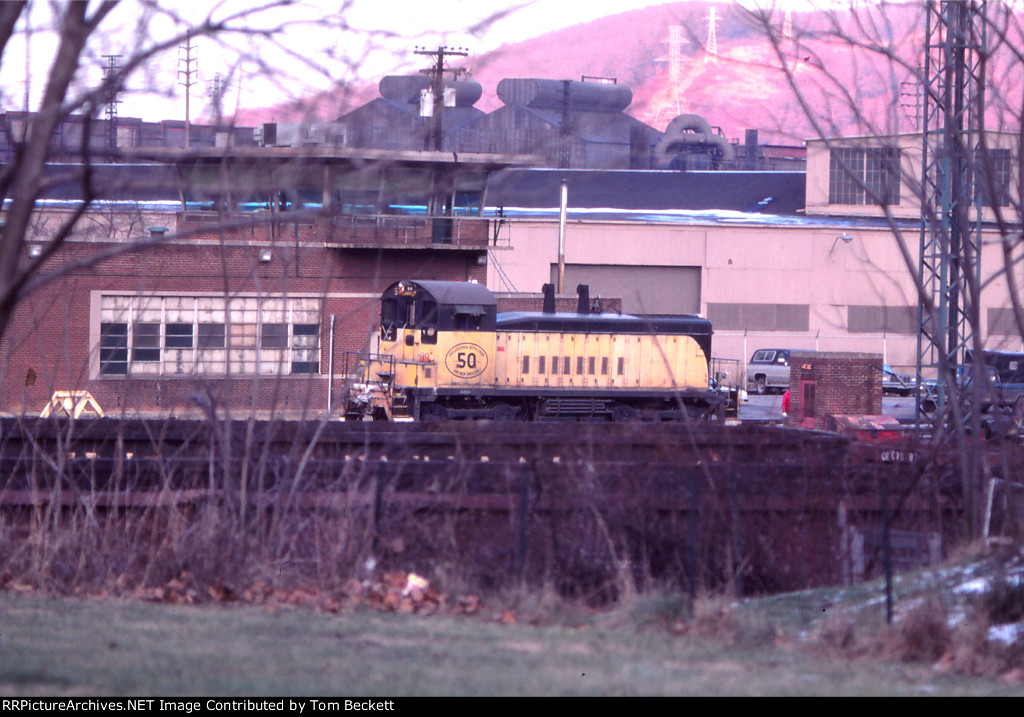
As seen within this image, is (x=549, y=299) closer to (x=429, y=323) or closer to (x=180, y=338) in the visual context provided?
(x=429, y=323)

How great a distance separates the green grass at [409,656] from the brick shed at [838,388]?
1764 cm

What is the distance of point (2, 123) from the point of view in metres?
5.70

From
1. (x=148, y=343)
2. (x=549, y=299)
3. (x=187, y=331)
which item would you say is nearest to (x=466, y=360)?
(x=549, y=299)


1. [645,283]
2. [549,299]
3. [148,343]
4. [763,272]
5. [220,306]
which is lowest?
[148,343]

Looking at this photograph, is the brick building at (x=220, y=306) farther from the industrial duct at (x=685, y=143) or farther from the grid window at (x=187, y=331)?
the industrial duct at (x=685, y=143)

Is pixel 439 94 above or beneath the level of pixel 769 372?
above

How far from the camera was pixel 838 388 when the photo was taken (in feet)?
81.2

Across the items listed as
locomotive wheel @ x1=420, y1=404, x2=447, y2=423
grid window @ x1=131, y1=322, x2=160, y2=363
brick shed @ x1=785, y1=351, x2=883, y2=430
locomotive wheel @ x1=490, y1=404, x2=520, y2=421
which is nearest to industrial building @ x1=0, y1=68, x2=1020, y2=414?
grid window @ x1=131, y1=322, x2=160, y2=363

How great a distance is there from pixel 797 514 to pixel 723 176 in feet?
181

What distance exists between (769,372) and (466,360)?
25.4 m

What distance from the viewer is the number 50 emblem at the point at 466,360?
2445 centimetres

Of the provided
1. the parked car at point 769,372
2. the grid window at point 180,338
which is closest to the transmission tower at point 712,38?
the grid window at point 180,338

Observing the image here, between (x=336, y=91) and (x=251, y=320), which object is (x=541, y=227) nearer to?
(x=251, y=320)

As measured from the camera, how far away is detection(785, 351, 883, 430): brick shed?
24.7 metres
